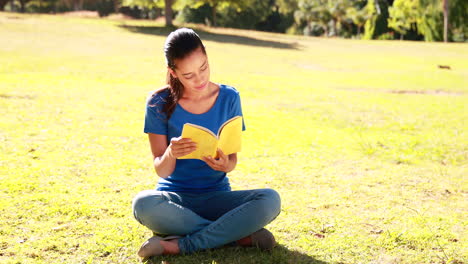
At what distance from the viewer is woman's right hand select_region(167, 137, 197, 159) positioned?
3.45 meters

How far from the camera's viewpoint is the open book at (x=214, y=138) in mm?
3416

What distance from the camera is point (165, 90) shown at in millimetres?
4016

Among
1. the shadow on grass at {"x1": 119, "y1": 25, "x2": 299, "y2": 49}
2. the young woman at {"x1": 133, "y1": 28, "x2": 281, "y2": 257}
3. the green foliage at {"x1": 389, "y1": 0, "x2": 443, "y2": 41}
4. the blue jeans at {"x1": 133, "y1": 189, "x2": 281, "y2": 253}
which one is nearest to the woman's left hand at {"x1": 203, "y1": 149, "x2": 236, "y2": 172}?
the young woman at {"x1": 133, "y1": 28, "x2": 281, "y2": 257}

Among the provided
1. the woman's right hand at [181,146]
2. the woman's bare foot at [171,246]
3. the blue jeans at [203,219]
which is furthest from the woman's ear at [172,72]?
the woman's bare foot at [171,246]

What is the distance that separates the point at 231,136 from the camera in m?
3.63

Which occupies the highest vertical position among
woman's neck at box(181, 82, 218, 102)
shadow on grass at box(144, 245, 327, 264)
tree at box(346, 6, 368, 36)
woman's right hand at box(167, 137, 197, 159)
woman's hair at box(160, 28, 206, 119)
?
tree at box(346, 6, 368, 36)

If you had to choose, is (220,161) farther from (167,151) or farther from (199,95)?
(199,95)

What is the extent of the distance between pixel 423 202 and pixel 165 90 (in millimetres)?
2991

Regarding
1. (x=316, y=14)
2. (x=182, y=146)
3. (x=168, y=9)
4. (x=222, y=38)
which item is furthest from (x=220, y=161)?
(x=316, y=14)

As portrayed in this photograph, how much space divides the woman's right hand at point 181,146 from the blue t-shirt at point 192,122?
468 millimetres

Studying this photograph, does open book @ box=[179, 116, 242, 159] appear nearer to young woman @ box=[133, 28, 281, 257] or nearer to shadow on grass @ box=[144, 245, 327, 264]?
young woman @ box=[133, 28, 281, 257]

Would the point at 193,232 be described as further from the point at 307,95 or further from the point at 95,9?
the point at 95,9

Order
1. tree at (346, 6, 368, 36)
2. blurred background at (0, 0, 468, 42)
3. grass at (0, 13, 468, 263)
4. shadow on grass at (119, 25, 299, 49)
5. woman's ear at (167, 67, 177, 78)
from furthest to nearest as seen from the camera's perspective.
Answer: tree at (346, 6, 368, 36) → blurred background at (0, 0, 468, 42) → shadow on grass at (119, 25, 299, 49) → grass at (0, 13, 468, 263) → woman's ear at (167, 67, 177, 78)

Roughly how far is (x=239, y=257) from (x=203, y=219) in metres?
0.38
